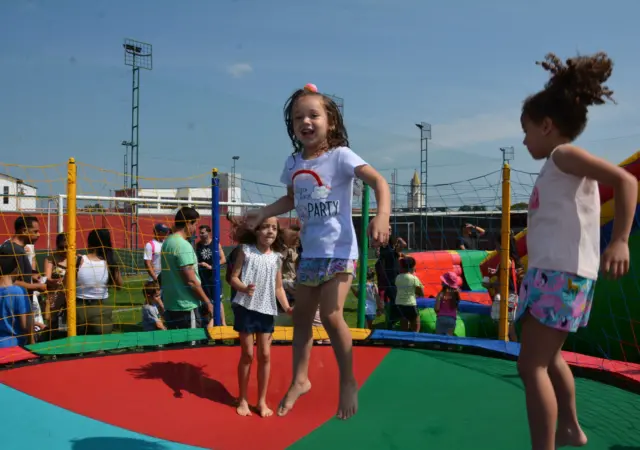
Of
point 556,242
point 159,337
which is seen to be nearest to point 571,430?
point 556,242

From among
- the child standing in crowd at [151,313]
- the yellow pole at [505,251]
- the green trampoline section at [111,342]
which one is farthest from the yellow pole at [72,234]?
the yellow pole at [505,251]

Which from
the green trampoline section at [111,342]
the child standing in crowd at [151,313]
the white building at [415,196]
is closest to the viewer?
the green trampoline section at [111,342]

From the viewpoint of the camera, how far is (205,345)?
182 inches

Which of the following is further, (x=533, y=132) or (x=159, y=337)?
(x=159, y=337)

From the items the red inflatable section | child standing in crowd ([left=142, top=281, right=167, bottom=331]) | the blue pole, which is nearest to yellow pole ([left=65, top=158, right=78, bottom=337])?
child standing in crowd ([left=142, top=281, right=167, bottom=331])

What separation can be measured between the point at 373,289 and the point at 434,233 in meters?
14.5

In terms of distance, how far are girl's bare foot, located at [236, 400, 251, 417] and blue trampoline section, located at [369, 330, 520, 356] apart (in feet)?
5.72

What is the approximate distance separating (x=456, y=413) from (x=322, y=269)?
134 centimetres

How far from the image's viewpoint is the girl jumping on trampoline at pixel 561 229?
187 cm

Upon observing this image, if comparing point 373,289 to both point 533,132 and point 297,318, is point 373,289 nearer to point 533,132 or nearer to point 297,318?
point 297,318

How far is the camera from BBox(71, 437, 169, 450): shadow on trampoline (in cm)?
267

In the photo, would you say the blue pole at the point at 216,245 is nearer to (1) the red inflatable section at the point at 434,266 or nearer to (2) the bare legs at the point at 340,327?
(2) the bare legs at the point at 340,327

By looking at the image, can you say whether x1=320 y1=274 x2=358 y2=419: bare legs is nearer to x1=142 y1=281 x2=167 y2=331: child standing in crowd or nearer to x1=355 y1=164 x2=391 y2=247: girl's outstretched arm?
x1=355 y1=164 x2=391 y2=247: girl's outstretched arm

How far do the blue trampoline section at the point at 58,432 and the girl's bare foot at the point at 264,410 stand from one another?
61 cm
